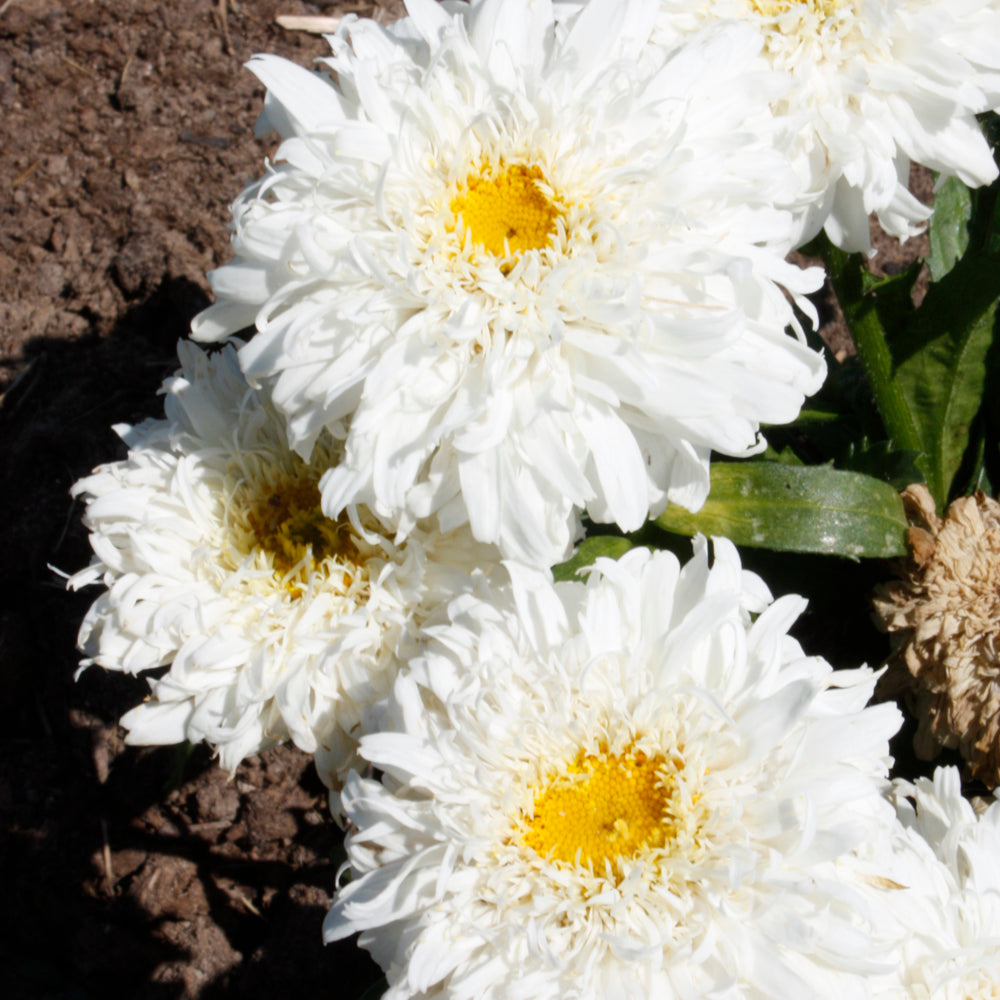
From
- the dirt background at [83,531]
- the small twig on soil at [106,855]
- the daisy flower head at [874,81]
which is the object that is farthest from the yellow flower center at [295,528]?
the small twig on soil at [106,855]

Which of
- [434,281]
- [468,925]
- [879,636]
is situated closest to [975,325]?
[879,636]

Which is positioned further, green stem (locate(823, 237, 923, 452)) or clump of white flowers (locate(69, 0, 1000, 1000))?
Result: green stem (locate(823, 237, 923, 452))

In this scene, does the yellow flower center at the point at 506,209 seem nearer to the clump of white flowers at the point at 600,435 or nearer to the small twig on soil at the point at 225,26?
the clump of white flowers at the point at 600,435

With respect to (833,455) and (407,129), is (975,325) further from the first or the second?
(407,129)

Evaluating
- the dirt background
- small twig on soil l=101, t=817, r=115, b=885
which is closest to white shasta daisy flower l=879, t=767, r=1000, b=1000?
the dirt background

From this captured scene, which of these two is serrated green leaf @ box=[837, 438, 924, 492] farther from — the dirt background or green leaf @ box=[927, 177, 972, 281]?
green leaf @ box=[927, 177, 972, 281]

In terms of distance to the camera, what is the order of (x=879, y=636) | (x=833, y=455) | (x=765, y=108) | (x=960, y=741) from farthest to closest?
(x=833, y=455) → (x=879, y=636) → (x=960, y=741) → (x=765, y=108)
